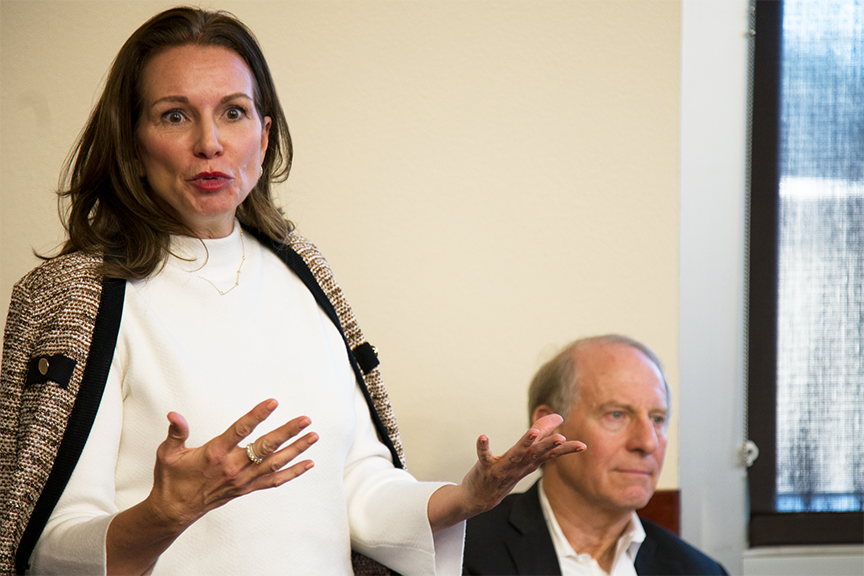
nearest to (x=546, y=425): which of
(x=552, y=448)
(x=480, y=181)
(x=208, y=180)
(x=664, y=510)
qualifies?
(x=552, y=448)

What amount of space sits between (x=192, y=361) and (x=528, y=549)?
98 centimetres

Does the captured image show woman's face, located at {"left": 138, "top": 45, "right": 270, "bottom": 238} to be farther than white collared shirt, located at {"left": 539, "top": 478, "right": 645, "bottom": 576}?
No

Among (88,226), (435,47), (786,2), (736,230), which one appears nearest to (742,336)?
(736,230)

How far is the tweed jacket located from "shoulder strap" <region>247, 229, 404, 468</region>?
309 mm

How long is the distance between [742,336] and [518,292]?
672 mm

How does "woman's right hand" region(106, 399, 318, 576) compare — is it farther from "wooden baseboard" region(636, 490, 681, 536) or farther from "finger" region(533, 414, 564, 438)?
"wooden baseboard" region(636, 490, 681, 536)

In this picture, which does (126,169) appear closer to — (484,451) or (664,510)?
(484,451)

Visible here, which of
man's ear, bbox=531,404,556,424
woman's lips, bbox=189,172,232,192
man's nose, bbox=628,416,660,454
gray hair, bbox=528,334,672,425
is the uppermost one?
woman's lips, bbox=189,172,232,192

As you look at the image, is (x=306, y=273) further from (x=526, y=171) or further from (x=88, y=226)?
(x=526, y=171)

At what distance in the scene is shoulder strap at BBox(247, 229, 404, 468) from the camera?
4.73 ft

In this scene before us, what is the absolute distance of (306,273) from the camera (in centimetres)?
145

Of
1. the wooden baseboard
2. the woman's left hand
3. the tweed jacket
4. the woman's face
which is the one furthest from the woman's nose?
the wooden baseboard

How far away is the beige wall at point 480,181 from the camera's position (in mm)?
2186

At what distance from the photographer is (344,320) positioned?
4.81 ft
